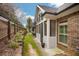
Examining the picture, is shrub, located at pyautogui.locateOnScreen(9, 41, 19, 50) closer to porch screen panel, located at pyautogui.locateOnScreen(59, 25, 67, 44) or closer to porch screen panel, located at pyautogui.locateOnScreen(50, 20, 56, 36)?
porch screen panel, located at pyautogui.locateOnScreen(50, 20, 56, 36)

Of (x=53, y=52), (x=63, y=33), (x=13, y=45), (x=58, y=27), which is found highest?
(x=58, y=27)

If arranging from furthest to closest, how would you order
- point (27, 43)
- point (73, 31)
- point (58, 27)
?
point (58, 27) < point (27, 43) < point (73, 31)

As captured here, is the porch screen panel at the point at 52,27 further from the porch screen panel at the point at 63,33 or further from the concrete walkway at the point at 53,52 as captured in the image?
the concrete walkway at the point at 53,52

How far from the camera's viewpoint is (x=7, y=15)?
2.92 metres

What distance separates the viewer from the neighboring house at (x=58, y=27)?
111 inches

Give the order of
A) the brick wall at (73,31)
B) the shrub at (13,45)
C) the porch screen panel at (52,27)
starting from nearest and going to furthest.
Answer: the brick wall at (73,31), the shrub at (13,45), the porch screen panel at (52,27)

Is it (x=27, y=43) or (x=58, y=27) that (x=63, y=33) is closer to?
(x=58, y=27)

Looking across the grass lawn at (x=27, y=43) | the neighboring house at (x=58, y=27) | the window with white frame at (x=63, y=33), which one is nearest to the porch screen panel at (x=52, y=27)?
the neighboring house at (x=58, y=27)

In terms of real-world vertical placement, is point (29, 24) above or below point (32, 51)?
above

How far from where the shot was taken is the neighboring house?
282cm

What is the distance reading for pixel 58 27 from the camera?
3.06m

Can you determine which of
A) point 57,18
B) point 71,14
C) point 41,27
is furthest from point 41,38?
point 71,14

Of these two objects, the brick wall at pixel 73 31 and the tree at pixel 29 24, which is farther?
the tree at pixel 29 24

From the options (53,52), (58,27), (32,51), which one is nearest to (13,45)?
(32,51)
